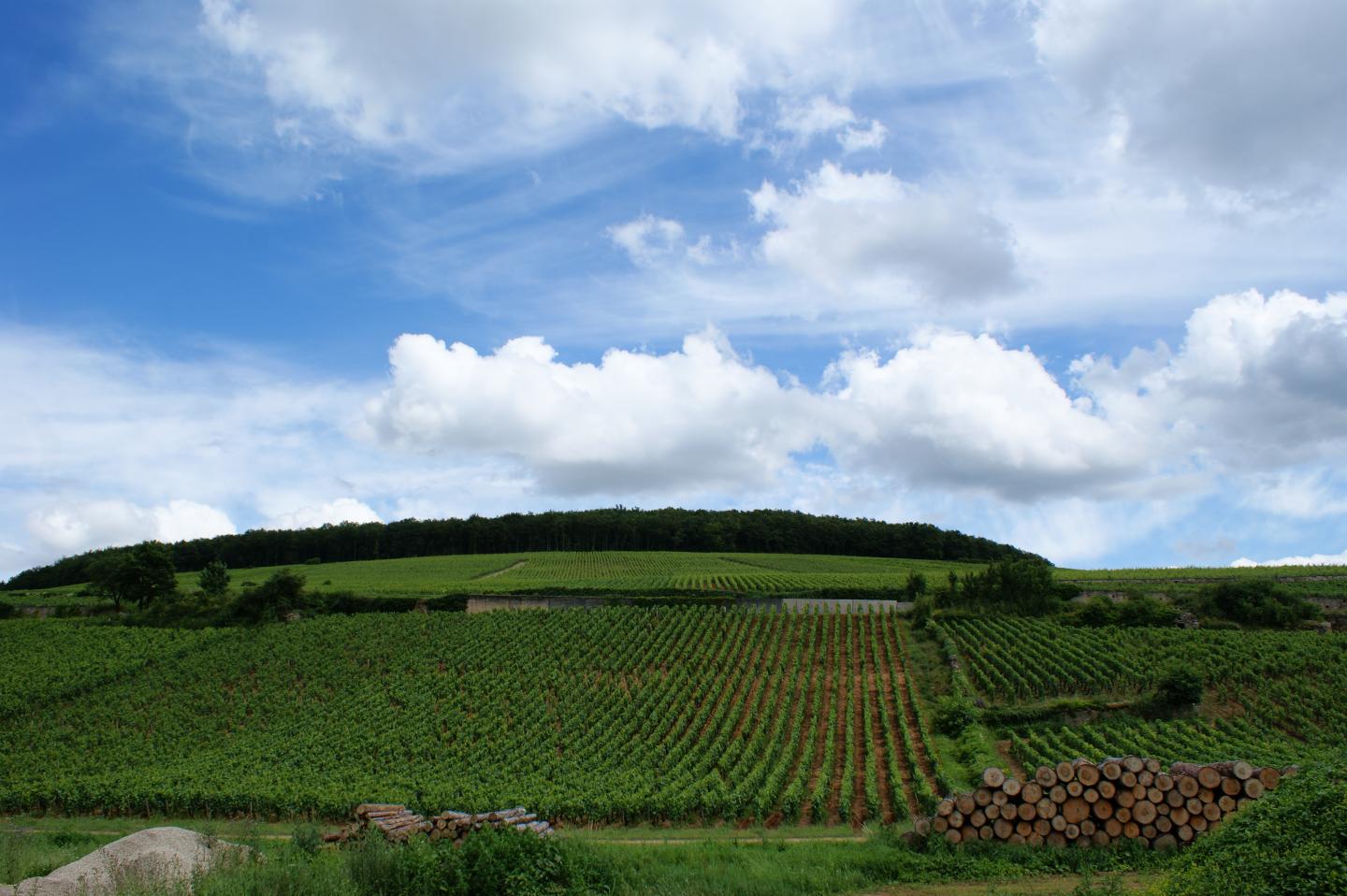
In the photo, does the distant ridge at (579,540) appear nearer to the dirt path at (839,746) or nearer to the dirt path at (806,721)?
the dirt path at (806,721)

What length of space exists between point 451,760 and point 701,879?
20.2m

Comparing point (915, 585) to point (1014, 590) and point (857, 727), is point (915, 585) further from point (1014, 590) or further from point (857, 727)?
point (857, 727)

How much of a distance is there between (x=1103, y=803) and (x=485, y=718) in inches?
1040

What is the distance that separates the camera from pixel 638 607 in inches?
2121

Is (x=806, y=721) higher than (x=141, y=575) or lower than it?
lower

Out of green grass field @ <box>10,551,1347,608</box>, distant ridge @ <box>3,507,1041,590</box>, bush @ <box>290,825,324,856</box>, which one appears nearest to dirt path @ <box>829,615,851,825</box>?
bush @ <box>290,825,324,856</box>

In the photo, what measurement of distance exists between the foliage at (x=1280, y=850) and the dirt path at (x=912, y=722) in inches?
521

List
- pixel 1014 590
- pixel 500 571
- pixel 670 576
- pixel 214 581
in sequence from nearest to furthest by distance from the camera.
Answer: pixel 1014 590, pixel 214 581, pixel 670 576, pixel 500 571

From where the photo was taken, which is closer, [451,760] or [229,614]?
[451,760]

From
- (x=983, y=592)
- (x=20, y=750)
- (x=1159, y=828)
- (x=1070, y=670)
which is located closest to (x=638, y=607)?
(x=983, y=592)

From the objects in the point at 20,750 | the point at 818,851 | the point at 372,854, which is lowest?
the point at 20,750

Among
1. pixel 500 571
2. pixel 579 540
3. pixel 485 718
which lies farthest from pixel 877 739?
pixel 579 540

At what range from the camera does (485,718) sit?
36125 millimetres

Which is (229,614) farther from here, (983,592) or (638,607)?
(983,592)
